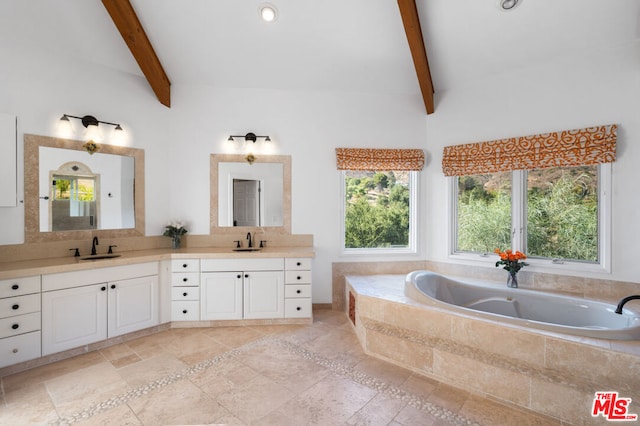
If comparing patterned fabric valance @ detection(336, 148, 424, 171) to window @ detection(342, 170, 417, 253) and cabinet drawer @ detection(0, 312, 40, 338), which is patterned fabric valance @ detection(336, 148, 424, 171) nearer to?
window @ detection(342, 170, 417, 253)

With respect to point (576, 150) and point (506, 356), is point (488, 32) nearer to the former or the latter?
point (576, 150)

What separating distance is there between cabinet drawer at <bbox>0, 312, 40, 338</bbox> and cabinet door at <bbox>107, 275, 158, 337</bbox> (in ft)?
1.60

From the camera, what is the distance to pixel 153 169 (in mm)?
3395

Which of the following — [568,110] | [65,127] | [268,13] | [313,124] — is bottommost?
[65,127]

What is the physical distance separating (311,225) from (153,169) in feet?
6.51

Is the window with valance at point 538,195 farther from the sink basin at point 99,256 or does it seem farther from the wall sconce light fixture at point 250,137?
the sink basin at point 99,256

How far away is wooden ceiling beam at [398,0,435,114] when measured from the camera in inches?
102

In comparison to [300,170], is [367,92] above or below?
above

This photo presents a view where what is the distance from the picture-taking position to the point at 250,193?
11.7 ft

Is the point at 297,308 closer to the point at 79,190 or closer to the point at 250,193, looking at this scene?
the point at 250,193

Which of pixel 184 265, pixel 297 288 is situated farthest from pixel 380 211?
pixel 184 265

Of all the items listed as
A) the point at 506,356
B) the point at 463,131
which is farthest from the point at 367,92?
the point at 506,356

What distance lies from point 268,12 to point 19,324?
3391 millimetres

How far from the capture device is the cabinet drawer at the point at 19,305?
2186 millimetres
